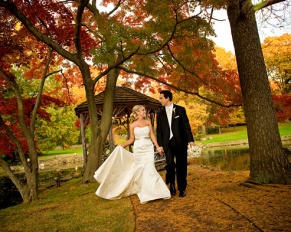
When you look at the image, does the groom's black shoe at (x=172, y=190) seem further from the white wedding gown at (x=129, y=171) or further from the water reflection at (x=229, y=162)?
the water reflection at (x=229, y=162)

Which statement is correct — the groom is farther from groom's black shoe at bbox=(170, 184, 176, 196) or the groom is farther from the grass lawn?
the grass lawn

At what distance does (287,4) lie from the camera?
596 cm

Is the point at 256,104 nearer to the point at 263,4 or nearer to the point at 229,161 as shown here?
the point at 263,4

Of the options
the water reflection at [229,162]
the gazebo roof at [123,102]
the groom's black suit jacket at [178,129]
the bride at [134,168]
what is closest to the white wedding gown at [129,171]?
the bride at [134,168]

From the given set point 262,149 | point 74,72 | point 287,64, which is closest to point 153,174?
point 262,149

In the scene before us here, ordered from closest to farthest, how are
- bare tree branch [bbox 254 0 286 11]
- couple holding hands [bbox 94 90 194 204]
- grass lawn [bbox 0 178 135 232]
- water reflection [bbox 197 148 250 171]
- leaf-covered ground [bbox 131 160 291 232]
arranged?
leaf-covered ground [bbox 131 160 291 232] → grass lawn [bbox 0 178 135 232] → couple holding hands [bbox 94 90 194 204] → bare tree branch [bbox 254 0 286 11] → water reflection [bbox 197 148 250 171]

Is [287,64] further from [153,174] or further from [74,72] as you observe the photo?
[153,174]

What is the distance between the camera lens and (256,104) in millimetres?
5496

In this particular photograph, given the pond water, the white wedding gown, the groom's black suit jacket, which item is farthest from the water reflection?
the groom's black suit jacket

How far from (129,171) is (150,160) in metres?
0.75

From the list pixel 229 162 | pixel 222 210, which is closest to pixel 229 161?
pixel 229 162

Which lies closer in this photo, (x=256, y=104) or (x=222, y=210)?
(x=222, y=210)

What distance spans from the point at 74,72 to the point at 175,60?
809cm

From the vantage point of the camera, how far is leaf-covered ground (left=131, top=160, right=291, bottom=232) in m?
3.25
